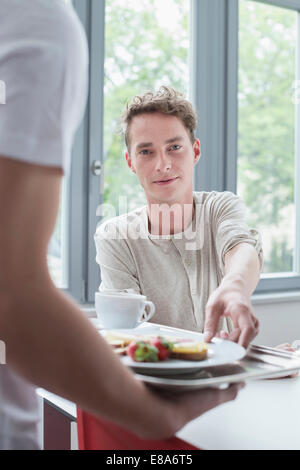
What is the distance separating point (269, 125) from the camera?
308cm

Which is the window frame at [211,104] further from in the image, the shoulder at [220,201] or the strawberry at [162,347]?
the strawberry at [162,347]

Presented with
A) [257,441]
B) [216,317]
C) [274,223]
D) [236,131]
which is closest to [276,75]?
[236,131]

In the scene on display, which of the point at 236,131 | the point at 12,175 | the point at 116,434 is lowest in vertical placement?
the point at 116,434

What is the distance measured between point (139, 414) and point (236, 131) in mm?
2389

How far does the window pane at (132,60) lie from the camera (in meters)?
2.32

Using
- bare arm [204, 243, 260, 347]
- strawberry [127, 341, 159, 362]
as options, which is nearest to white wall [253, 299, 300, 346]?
bare arm [204, 243, 260, 347]

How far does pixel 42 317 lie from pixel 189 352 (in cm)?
26

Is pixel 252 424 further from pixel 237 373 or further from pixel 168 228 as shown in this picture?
pixel 168 228

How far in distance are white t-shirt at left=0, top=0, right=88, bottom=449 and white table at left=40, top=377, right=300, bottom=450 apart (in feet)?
1.22

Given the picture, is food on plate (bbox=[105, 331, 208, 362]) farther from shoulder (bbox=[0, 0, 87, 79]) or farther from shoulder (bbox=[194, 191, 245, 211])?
shoulder (bbox=[194, 191, 245, 211])

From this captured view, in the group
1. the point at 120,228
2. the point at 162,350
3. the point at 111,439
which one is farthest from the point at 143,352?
the point at 120,228

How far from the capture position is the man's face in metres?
1.60

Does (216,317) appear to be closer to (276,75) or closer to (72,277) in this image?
(72,277)

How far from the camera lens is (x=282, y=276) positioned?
115 inches
